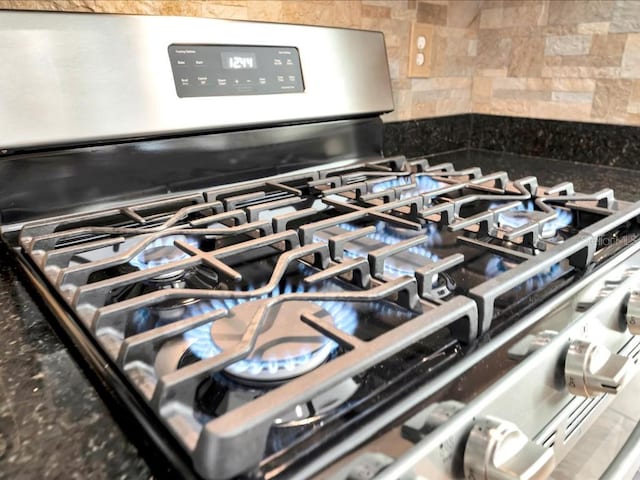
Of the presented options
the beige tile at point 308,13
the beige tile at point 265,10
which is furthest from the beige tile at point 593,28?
the beige tile at point 265,10

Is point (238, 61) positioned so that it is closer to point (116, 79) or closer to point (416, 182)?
point (116, 79)

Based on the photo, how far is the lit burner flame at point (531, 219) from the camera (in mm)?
697

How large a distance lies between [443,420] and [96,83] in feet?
2.03

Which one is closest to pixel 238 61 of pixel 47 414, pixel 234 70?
pixel 234 70

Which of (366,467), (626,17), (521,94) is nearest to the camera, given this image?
(366,467)

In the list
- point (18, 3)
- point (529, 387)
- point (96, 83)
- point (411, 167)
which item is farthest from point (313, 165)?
point (529, 387)

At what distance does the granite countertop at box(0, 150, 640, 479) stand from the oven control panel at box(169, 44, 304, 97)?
40 cm

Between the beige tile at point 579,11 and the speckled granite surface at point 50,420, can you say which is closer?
the speckled granite surface at point 50,420

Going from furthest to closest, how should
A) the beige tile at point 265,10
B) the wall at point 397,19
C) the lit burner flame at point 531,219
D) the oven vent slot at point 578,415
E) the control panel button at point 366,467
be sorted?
the beige tile at point 265,10, the wall at point 397,19, the lit burner flame at point 531,219, the oven vent slot at point 578,415, the control panel button at point 366,467

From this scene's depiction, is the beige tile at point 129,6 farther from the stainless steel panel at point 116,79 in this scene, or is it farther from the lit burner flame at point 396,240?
the lit burner flame at point 396,240

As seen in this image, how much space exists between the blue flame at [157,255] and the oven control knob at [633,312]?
1.70ft

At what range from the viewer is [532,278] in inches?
22.0

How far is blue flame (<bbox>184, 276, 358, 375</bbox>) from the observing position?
1.24 ft

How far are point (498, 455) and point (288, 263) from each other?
0.25m
